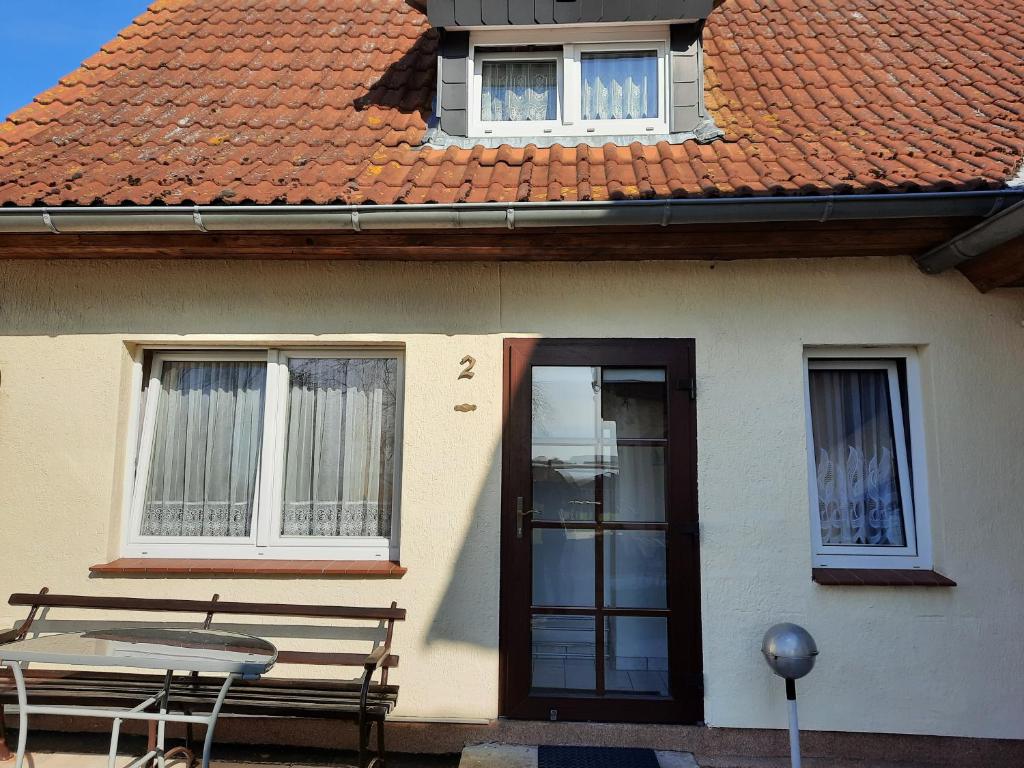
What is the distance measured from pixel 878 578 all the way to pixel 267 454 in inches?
143

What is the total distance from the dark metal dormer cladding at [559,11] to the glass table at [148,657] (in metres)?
4.11

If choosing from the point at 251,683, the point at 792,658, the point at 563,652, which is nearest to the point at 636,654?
the point at 563,652

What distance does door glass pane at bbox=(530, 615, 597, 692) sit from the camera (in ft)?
12.3

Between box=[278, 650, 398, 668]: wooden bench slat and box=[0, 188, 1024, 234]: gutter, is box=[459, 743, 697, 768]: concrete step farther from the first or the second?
box=[0, 188, 1024, 234]: gutter

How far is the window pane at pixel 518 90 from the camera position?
4781 millimetres

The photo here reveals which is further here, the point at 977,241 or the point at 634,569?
the point at 634,569

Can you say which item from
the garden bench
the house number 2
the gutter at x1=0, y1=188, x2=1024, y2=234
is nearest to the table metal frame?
the garden bench

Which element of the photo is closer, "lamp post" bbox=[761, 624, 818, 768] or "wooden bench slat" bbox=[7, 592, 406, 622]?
"lamp post" bbox=[761, 624, 818, 768]

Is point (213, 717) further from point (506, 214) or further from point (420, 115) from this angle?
point (420, 115)

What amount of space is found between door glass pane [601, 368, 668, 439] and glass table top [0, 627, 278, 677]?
218 centimetres

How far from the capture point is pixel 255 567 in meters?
3.84

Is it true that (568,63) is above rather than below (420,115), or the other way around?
above

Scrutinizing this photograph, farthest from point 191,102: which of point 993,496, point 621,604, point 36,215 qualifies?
point 993,496

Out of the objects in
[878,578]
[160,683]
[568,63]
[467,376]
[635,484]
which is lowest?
[160,683]
